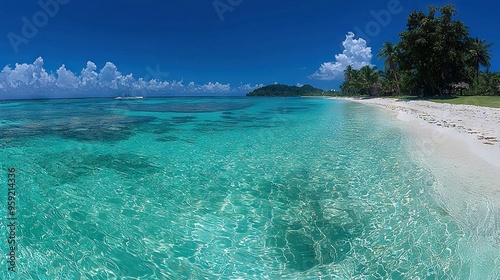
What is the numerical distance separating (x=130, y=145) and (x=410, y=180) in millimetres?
13053

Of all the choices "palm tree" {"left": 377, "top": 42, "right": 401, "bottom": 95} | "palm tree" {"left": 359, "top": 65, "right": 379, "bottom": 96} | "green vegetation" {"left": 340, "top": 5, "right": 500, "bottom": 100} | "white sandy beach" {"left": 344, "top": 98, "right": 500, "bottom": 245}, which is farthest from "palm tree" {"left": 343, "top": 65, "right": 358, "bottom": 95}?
"white sandy beach" {"left": 344, "top": 98, "right": 500, "bottom": 245}

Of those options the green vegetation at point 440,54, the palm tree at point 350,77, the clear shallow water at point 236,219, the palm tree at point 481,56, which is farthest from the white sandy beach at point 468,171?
the palm tree at point 350,77

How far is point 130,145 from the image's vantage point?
569 inches

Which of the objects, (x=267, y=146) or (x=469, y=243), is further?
(x=267, y=146)

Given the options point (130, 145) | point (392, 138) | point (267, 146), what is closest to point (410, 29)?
point (392, 138)

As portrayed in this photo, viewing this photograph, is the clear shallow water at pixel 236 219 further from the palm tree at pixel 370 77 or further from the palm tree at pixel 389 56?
the palm tree at pixel 370 77

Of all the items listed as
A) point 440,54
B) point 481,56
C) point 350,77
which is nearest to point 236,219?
point 440,54

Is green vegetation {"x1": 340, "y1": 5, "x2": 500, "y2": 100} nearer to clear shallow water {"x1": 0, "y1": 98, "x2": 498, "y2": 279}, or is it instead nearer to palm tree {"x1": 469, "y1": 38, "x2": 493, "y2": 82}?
palm tree {"x1": 469, "y1": 38, "x2": 493, "y2": 82}

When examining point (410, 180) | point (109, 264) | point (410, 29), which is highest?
point (410, 29)

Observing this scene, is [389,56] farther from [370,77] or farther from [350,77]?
[350,77]

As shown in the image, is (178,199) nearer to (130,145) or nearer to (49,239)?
(49,239)

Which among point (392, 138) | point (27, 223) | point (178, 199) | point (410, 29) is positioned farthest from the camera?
point (410, 29)

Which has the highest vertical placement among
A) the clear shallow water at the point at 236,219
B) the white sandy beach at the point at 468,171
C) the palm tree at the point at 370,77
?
the palm tree at the point at 370,77

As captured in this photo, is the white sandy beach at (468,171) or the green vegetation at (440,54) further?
the green vegetation at (440,54)
